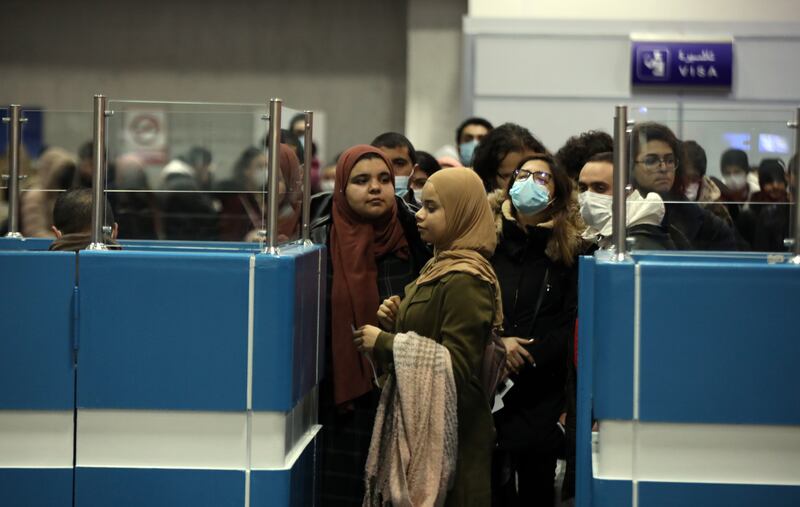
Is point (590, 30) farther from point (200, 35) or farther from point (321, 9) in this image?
point (200, 35)

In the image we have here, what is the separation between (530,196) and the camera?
4297 mm

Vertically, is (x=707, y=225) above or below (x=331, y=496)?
above

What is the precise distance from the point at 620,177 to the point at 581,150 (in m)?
1.52

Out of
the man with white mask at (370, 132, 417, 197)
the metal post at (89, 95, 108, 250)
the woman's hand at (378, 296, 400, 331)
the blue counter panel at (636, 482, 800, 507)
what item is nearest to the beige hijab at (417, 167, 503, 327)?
the woman's hand at (378, 296, 400, 331)

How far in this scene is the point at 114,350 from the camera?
11.7ft

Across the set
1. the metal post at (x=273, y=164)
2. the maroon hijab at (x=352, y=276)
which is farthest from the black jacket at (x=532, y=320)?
the metal post at (x=273, y=164)

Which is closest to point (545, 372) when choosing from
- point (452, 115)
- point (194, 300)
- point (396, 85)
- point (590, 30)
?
point (194, 300)

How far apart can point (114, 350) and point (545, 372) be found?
65.7 inches

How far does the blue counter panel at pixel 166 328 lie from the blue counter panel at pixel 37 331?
0.23 feet

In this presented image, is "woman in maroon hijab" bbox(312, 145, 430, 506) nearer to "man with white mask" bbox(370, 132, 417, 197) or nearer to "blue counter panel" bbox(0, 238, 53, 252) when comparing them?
"man with white mask" bbox(370, 132, 417, 197)

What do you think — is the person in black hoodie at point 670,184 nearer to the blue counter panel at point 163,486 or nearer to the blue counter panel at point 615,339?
the blue counter panel at point 615,339

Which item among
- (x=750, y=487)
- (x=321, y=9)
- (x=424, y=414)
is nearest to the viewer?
(x=750, y=487)

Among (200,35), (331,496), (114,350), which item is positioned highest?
(200,35)

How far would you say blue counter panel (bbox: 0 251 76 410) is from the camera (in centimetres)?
357
